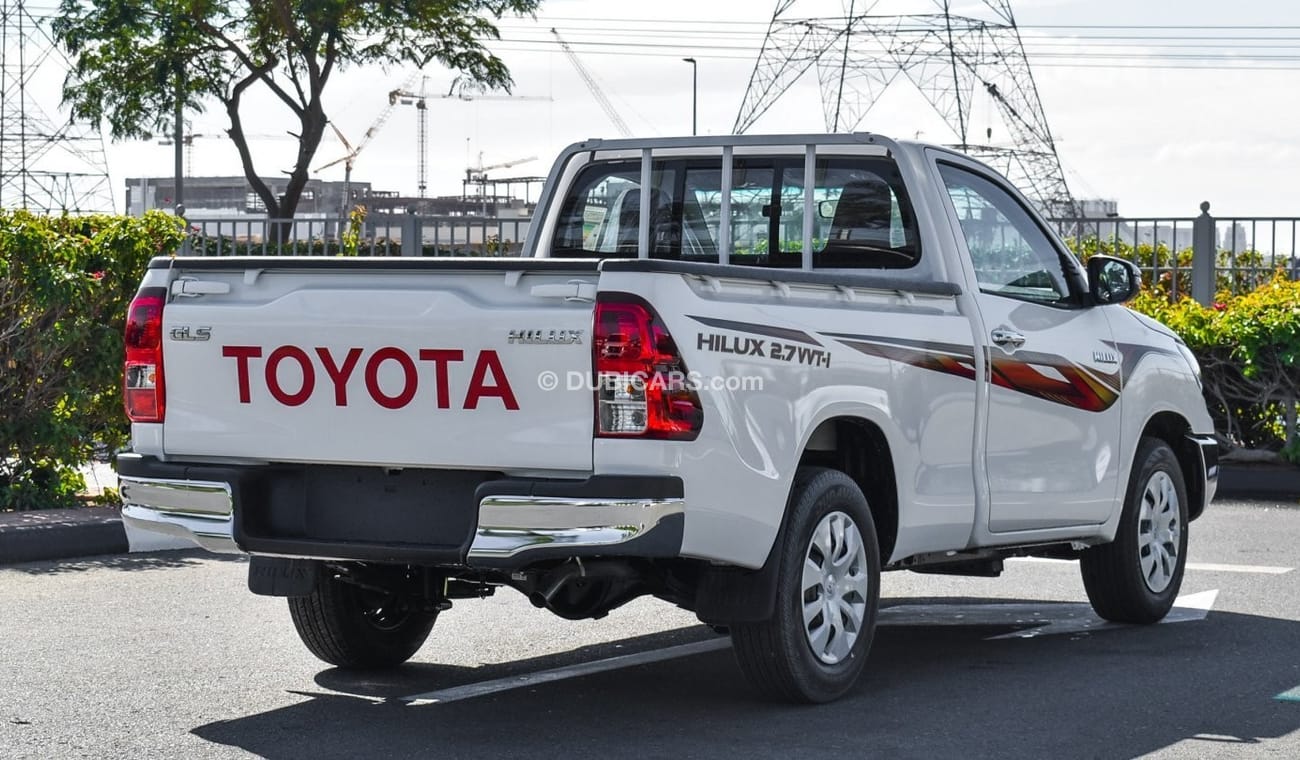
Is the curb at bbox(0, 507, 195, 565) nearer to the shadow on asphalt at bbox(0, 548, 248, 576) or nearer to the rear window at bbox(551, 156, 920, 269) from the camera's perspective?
the shadow on asphalt at bbox(0, 548, 248, 576)

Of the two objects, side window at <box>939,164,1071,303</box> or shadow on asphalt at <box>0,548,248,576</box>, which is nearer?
side window at <box>939,164,1071,303</box>

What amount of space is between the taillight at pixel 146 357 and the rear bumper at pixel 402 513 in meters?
0.18

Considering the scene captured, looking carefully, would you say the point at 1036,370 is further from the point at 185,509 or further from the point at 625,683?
the point at 185,509

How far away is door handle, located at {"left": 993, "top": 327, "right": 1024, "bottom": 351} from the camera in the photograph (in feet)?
23.9

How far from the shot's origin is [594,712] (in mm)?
6383

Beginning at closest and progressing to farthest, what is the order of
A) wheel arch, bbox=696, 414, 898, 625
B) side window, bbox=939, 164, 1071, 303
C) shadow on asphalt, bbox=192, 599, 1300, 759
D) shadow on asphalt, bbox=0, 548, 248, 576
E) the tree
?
shadow on asphalt, bbox=192, 599, 1300, 759
wheel arch, bbox=696, 414, 898, 625
side window, bbox=939, 164, 1071, 303
shadow on asphalt, bbox=0, 548, 248, 576
the tree

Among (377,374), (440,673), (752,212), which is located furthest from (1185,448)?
(377,374)

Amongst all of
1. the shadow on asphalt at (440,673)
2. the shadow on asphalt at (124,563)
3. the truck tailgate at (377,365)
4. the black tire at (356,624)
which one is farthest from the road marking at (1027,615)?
the shadow on asphalt at (124,563)

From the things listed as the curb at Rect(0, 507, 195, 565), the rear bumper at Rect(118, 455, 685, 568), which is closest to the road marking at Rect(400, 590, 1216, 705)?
the rear bumper at Rect(118, 455, 685, 568)

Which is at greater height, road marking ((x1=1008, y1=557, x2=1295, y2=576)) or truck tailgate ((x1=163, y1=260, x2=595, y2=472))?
truck tailgate ((x1=163, y1=260, x2=595, y2=472))

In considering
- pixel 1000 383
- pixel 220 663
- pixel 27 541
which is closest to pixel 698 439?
pixel 1000 383

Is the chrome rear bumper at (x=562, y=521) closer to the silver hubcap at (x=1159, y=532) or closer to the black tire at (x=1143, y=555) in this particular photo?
the black tire at (x=1143, y=555)

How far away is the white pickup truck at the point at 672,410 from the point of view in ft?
18.6

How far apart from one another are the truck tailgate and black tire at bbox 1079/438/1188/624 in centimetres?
337
